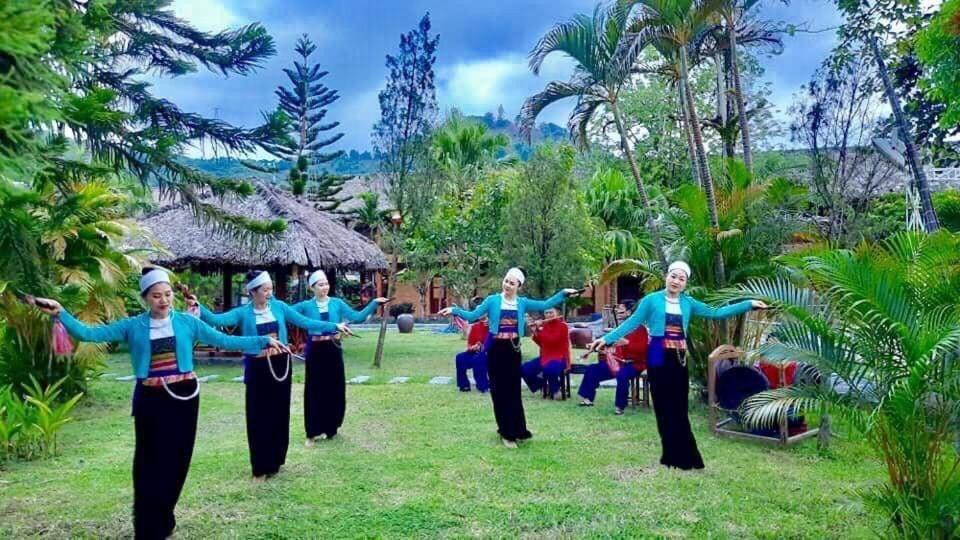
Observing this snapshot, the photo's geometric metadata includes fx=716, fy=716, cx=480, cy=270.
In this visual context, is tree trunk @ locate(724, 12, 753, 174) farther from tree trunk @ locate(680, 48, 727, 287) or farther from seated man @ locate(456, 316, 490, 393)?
seated man @ locate(456, 316, 490, 393)

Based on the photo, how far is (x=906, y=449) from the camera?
148 inches

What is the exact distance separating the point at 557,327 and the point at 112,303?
551 centimetres

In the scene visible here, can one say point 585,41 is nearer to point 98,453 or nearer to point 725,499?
point 725,499

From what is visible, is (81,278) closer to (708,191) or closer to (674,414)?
(674,414)

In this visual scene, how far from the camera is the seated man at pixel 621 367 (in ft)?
27.7

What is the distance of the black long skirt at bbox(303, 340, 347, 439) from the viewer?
698 centimetres

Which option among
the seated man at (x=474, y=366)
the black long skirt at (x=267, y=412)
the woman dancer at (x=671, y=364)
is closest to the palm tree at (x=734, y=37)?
the woman dancer at (x=671, y=364)

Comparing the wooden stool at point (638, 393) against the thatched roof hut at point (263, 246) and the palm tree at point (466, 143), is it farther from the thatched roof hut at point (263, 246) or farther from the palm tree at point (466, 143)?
the palm tree at point (466, 143)

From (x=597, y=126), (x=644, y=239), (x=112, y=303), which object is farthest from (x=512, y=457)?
(x=597, y=126)

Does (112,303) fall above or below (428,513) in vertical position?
above

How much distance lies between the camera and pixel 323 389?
7.05 m

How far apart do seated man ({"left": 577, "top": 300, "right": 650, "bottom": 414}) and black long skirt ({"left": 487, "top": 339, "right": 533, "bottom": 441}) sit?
1.93 meters

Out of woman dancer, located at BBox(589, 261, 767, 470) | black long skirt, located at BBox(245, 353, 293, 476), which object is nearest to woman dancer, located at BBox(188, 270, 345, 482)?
black long skirt, located at BBox(245, 353, 293, 476)

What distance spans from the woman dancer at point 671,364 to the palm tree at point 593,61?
2596mm
